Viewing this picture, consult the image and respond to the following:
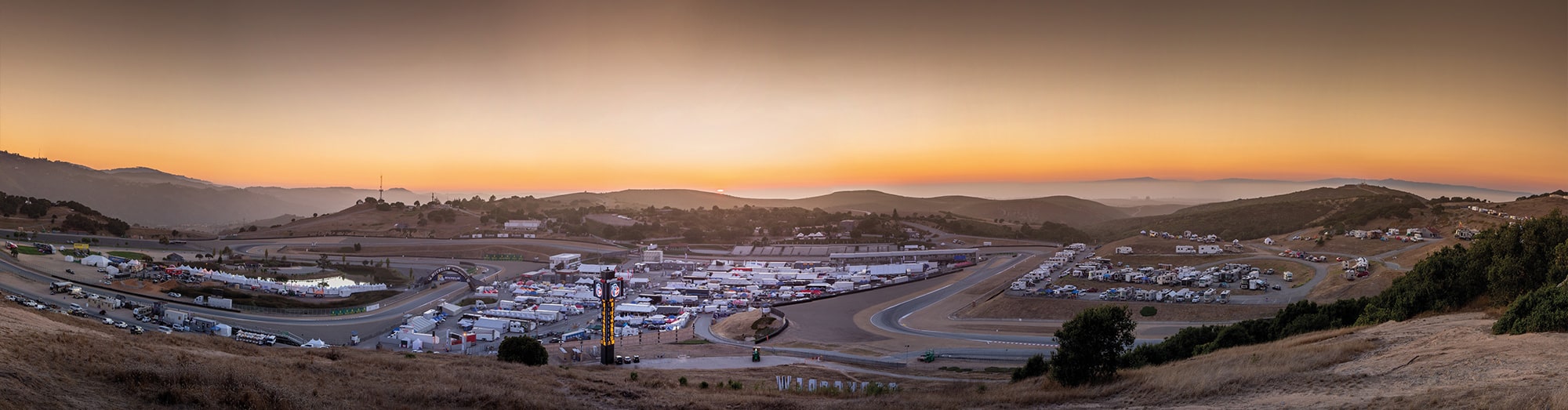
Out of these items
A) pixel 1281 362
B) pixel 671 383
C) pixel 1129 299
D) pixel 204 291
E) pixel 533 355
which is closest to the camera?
pixel 1281 362

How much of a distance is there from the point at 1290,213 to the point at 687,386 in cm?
7517

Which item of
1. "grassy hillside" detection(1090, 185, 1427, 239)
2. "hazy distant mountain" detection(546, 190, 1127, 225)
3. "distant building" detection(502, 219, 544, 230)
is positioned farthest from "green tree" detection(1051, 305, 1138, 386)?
"hazy distant mountain" detection(546, 190, 1127, 225)

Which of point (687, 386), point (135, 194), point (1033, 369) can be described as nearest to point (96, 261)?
point (687, 386)

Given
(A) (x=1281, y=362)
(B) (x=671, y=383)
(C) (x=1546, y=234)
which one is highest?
(C) (x=1546, y=234)

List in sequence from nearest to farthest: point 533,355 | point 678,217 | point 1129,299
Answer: point 533,355 < point 1129,299 < point 678,217

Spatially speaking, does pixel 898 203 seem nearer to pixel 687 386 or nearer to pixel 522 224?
pixel 522 224

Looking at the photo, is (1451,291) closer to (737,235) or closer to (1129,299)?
(1129,299)

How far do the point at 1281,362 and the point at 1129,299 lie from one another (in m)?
23.9

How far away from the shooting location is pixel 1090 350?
13430 mm

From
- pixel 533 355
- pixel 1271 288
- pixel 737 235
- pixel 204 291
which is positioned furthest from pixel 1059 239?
pixel 204 291

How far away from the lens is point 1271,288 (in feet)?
112

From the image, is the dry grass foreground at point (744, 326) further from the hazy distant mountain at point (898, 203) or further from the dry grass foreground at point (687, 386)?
the hazy distant mountain at point (898, 203)

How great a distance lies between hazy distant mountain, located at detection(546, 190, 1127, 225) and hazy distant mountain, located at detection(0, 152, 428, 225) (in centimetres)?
6919

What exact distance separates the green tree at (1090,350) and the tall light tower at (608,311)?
15.4 meters
